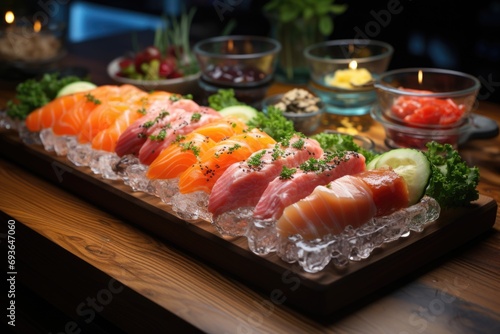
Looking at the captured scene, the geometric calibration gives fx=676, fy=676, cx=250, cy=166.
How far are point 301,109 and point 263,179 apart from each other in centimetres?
97

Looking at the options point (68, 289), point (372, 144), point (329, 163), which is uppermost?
point (329, 163)

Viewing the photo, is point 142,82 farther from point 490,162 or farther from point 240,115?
point 490,162

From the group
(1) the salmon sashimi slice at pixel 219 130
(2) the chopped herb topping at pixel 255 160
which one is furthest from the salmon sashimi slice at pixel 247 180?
(1) the salmon sashimi slice at pixel 219 130

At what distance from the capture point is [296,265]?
1.65m

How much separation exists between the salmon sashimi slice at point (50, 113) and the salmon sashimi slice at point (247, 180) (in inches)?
38.7

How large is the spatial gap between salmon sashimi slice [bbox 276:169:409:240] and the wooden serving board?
0.30 feet

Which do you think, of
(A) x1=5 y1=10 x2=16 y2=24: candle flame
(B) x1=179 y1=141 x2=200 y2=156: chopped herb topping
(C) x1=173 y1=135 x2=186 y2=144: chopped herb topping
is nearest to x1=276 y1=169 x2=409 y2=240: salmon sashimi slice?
(B) x1=179 y1=141 x2=200 y2=156: chopped herb topping

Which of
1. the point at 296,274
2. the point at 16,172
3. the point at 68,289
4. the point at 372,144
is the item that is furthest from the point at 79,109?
the point at 296,274

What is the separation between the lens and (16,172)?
2.56 metres

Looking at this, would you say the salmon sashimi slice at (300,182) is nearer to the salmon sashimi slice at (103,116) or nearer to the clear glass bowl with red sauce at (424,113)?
the clear glass bowl with red sauce at (424,113)

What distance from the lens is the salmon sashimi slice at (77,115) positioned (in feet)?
8.03

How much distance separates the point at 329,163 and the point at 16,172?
132cm

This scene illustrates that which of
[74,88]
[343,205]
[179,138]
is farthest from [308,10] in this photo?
[343,205]

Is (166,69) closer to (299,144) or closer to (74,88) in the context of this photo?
(74,88)
